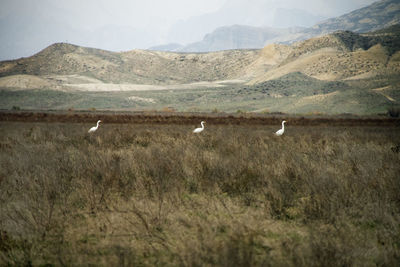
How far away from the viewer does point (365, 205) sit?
5258 millimetres

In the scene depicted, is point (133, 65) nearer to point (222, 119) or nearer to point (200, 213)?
point (222, 119)

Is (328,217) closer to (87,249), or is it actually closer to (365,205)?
(365,205)

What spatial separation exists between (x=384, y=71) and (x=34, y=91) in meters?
83.1

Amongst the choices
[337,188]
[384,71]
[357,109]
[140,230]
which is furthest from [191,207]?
[384,71]

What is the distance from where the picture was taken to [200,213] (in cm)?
533

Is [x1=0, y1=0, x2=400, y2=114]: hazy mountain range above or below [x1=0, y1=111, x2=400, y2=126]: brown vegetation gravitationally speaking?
above

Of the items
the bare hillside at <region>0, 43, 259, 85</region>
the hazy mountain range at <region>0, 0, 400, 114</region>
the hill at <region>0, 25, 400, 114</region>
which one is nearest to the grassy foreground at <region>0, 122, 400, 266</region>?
the hill at <region>0, 25, 400, 114</region>

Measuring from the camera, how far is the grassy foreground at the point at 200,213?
12.6ft

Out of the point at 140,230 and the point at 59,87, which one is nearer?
the point at 140,230

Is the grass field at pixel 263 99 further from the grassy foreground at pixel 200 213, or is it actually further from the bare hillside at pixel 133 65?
the grassy foreground at pixel 200 213

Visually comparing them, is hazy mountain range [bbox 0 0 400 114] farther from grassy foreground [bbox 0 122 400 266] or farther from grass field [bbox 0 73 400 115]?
grassy foreground [bbox 0 122 400 266]

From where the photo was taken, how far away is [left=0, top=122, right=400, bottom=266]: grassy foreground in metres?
3.83

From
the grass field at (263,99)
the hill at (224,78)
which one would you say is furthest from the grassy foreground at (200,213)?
the grass field at (263,99)

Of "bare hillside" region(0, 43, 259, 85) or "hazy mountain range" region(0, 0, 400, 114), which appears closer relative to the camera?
"hazy mountain range" region(0, 0, 400, 114)
